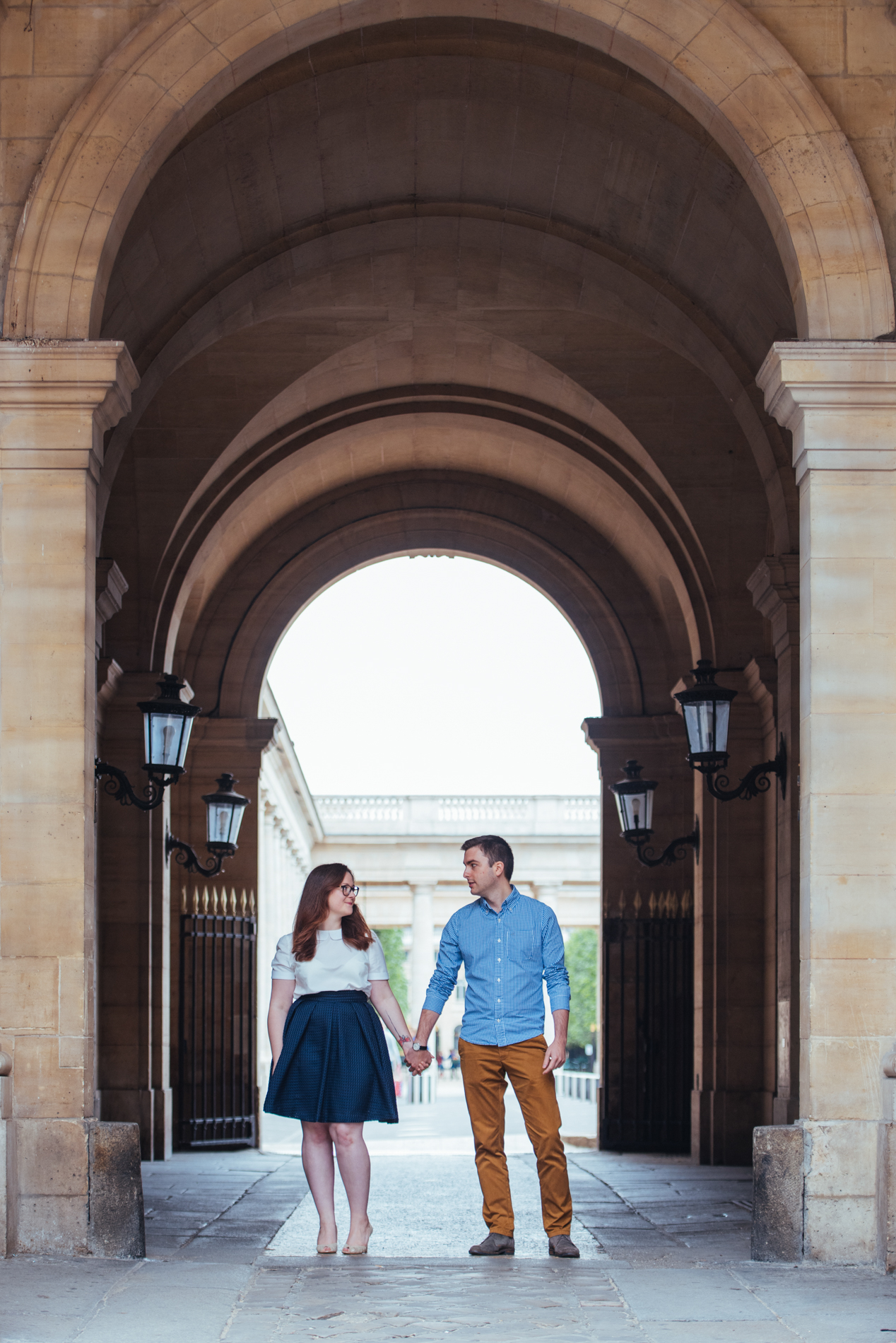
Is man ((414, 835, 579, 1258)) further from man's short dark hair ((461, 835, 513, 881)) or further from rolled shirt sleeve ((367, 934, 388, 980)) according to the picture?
rolled shirt sleeve ((367, 934, 388, 980))

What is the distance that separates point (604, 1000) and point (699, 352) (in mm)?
7050

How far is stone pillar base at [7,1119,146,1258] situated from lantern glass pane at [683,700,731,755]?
571 cm

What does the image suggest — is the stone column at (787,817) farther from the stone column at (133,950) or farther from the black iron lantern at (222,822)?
the stone column at (133,950)

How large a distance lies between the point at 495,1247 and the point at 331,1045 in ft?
3.54

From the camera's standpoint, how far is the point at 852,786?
7.15 m

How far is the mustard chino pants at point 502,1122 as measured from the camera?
6.77m

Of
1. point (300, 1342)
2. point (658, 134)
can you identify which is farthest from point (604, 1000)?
point (300, 1342)

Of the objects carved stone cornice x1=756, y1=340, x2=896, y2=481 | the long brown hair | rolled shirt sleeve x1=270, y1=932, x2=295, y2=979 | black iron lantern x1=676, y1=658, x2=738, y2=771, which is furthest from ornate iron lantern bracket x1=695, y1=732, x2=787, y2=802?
rolled shirt sleeve x1=270, y1=932, x2=295, y2=979

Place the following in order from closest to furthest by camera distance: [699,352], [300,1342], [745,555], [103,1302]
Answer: [300,1342], [103,1302], [699,352], [745,555]

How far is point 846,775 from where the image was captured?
715cm

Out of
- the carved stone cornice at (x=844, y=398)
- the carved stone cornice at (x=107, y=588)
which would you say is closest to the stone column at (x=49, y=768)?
the carved stone cornice at (x=844, y=398)

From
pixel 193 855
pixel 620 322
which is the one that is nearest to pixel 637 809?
pixel 193 855

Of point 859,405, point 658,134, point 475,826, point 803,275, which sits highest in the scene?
point 658,134

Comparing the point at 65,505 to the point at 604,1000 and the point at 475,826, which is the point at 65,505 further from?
the point at 475,826
